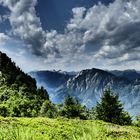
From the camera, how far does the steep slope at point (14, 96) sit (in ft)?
345

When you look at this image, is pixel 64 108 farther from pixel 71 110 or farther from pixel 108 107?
pixel 108 107

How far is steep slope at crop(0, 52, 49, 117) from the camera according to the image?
10503 centimetres

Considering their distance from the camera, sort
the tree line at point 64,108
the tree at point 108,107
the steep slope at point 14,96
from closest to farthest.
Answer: the tree at point 108,107 → the tree line at point 64,108 → the steep slope at point 14,96

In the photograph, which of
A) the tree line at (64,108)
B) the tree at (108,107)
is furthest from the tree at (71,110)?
the tree at (108,107)

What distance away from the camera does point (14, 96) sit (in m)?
126

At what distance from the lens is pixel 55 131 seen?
92.6 ft

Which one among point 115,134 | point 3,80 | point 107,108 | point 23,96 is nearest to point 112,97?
point 107,108

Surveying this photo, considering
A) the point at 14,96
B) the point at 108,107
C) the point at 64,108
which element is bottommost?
the point at 108,107

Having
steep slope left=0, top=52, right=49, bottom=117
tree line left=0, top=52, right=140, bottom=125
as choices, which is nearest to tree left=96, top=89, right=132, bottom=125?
tree line left=0, top=52, right=140, bottom=125

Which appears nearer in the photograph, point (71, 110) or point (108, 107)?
point (108, 107)

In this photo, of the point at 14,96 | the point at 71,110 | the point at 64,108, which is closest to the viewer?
the point at 64,108

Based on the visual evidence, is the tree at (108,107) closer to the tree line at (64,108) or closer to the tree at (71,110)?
the tree line at (64,108)

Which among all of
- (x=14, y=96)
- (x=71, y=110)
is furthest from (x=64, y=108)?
(x=14, y=96)

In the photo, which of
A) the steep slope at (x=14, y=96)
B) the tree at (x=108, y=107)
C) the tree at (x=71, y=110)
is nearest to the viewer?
the tree at (x=108, y=107)
